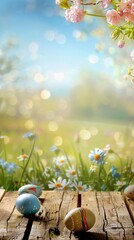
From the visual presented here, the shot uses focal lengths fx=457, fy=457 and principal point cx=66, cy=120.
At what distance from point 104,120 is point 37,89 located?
32.2 inches

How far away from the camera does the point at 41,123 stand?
4973mm

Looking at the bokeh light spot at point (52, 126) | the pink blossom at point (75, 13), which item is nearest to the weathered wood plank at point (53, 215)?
the pink blossom at point (75, 13)

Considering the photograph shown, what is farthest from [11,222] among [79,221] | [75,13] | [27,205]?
[75,13]

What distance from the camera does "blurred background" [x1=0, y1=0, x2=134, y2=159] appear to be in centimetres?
469

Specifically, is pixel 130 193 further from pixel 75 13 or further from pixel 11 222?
pixel 75 13

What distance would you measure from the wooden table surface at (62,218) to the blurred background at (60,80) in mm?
1683

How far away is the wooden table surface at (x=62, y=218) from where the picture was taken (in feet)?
6.89

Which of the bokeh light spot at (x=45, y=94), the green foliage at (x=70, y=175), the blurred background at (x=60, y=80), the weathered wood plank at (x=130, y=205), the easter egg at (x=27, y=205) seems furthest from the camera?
the bokeh light spot at (x=45, y=94)

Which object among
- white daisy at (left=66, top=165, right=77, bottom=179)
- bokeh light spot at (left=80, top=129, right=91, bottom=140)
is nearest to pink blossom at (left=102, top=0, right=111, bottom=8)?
white daisy at (left=66, top=165, right=77, bottom=179)

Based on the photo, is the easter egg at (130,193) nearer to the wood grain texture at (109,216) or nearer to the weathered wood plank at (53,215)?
the wood grain texture at (109,216)

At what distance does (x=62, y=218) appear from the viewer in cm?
235

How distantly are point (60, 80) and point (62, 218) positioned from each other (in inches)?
105

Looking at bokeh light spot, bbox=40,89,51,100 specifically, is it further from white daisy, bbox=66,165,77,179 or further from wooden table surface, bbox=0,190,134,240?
wooden table surface, bbox=0,190,134,240

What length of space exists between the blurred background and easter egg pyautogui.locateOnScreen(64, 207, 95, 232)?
2320mm
